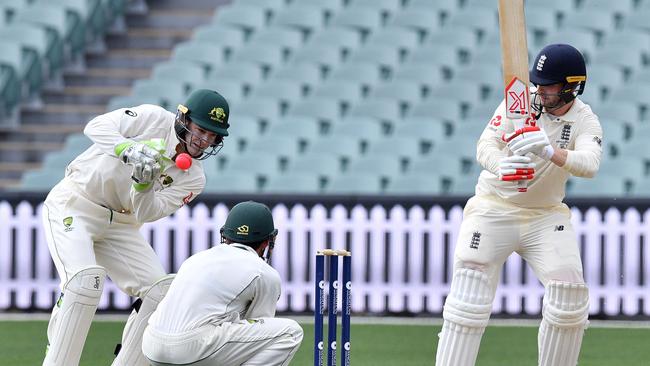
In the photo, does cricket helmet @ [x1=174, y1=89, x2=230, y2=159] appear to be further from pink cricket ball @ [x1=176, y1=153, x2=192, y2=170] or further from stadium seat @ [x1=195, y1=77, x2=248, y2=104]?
stadium seat @ [x1=195, y1=77, x2=248, y2=104]

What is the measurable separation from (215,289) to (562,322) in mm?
1786

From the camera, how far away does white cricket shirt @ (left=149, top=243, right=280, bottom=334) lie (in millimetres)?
6223

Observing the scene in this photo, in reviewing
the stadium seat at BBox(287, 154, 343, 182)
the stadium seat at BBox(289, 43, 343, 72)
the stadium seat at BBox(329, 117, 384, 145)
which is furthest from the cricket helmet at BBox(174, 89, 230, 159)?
the stadium seat at BBox(289, 43, 343, 72)

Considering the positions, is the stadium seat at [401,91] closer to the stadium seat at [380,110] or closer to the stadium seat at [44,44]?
the stadium seat at [380,110]

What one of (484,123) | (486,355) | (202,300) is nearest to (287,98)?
(484,123)

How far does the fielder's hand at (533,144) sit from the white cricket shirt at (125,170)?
5.35 feet

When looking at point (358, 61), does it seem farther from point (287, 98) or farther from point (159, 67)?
point (159, 67)

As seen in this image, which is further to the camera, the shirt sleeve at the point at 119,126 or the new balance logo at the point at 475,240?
the new balance logo at the point at 475,240

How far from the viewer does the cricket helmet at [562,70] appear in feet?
22.9

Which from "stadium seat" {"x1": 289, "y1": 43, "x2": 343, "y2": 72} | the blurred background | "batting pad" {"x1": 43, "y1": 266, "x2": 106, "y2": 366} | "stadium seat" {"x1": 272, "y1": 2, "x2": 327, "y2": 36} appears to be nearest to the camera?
"batting pad" {"x1": 43, "y1": 266, "x2": 106, "y2": 366}

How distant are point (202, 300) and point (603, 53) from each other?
9525 mm

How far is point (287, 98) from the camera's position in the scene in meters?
15.3

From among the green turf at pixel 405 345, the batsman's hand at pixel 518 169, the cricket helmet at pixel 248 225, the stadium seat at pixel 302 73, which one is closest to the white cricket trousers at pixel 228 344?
the cricket helmet at pixel 248 225

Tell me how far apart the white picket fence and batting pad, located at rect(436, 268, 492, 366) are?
4618 millimetres
